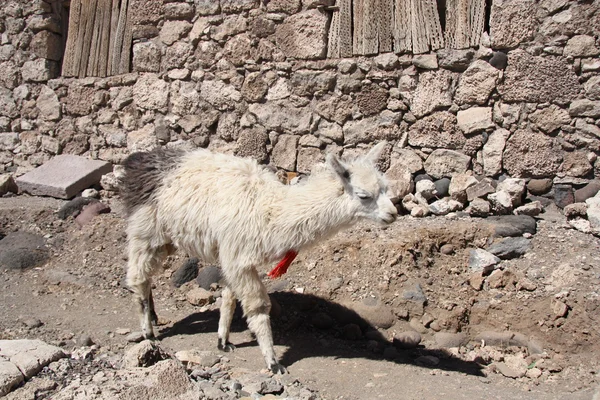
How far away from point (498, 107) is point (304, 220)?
317 cm

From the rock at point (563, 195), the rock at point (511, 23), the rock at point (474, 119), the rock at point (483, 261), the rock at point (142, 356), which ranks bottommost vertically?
the rock at point (142, 356)

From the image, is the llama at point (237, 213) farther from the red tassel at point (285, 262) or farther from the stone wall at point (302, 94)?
the stone wall at point (302, 94)

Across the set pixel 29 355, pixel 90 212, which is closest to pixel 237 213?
pixel 29 355

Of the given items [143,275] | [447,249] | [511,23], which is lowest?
[143,275]

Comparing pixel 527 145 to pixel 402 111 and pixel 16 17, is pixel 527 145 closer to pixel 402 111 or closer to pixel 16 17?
pixel 402 111

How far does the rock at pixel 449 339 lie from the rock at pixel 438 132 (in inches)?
90.6

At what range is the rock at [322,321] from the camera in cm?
545

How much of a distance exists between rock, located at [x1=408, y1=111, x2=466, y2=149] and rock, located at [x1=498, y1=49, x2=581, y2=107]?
0.63m

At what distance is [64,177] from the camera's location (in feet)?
27.7

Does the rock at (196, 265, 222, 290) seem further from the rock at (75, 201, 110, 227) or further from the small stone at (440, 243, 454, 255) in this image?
the small stone at (440, 243, 454, 255)

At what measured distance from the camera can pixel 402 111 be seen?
22.6 feet

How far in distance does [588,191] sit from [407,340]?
2.51 m

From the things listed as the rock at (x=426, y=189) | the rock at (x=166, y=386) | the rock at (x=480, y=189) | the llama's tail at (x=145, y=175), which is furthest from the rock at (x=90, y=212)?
the rock at (x=480, y=189)

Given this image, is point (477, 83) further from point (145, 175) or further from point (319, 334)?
point (145, 175)
